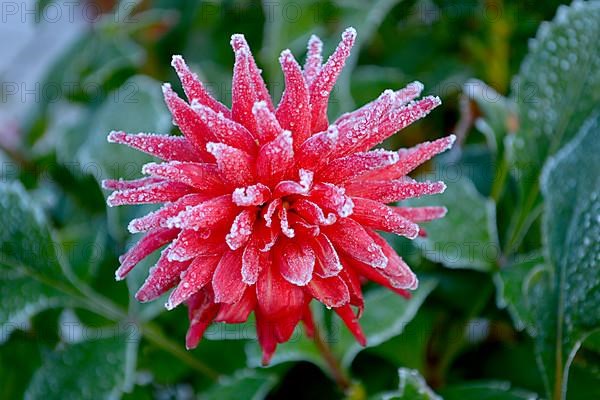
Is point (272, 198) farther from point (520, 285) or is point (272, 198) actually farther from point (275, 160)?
point (520, 285)

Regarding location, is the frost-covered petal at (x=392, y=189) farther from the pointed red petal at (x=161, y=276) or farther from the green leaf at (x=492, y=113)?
the green leaf at (x=492, y=113)

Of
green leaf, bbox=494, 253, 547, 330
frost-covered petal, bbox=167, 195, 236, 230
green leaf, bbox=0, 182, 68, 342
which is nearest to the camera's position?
frost-covered petal, bbox=167, 195, 236, 230

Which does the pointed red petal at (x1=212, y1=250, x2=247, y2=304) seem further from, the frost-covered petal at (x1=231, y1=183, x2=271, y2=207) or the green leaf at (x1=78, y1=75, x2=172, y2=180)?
the green leaf at (x1=78, y1=75, x2=172, y2=180)

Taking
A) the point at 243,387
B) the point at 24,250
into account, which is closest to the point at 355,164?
the point at 243,387

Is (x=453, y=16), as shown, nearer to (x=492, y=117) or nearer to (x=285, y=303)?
(x=492, y=117)

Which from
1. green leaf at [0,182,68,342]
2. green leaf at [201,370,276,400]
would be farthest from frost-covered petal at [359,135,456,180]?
green leaf at [0,182,68,342]

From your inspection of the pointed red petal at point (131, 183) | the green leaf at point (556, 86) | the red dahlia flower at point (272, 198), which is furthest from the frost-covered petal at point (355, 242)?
the green leaf at point (556, 86)

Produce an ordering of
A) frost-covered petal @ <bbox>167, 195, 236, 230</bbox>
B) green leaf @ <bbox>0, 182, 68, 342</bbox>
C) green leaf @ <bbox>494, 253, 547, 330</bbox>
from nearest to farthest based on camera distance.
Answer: frost-covered petal @ <bbox>167, 195, 236, 230</bbox>
green leaf @ <bbox>494, 253, 547, 330</bbox>
green leaf @ <bbox>0, 182, 68, 342</bbox>
